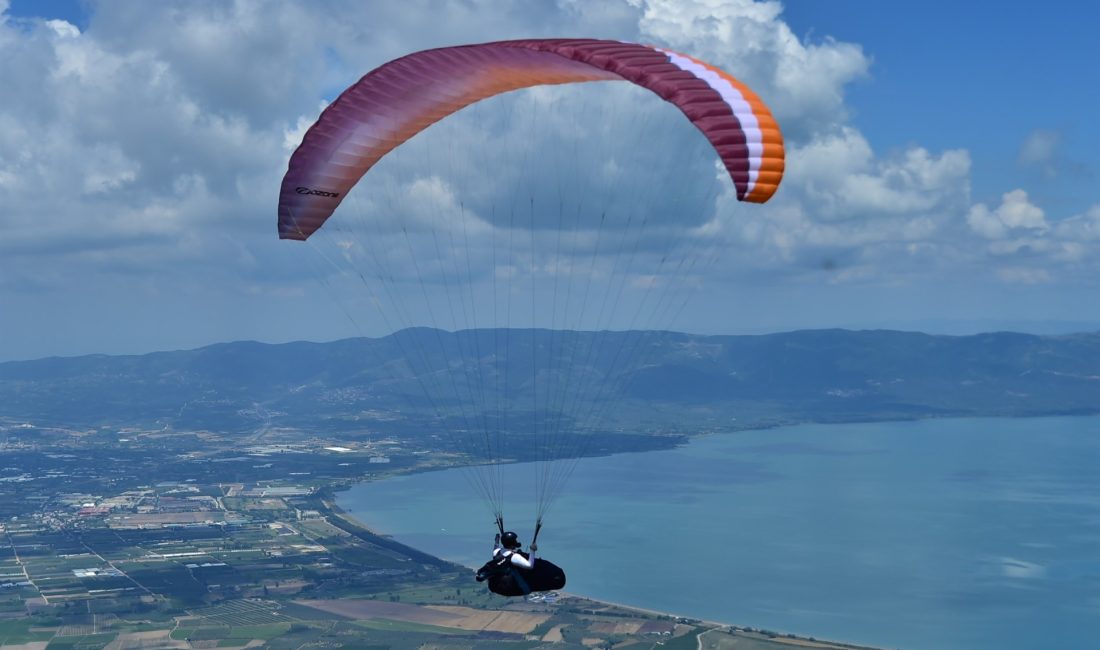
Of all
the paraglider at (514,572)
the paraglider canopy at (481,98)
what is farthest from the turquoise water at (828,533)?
the paraglider canopy at (481,98)

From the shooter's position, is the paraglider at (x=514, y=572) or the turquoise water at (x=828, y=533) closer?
the paraglider at (x=514, y=572)

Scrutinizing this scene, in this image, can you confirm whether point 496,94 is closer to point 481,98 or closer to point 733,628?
point 481,98

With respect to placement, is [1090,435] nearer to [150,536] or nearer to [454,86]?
[150,536]

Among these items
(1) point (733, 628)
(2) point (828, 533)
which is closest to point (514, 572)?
(1) point (733, 628)

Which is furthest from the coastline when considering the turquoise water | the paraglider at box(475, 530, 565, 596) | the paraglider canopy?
the paraglider canopy

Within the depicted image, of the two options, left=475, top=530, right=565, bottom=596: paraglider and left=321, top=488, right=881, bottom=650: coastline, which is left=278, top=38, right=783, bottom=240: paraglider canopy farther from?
left=321, top=488, right=881, bottom=650: coastline

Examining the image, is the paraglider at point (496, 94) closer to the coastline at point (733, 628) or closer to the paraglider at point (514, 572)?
the paraglider at point (514, 572)

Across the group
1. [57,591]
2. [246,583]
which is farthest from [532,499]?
[57,591]
